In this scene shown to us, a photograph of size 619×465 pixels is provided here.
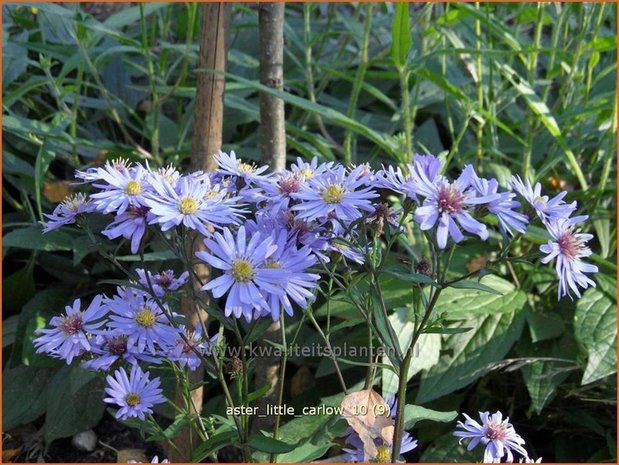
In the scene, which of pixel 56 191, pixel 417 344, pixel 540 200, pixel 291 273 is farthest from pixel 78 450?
pixel 540 200

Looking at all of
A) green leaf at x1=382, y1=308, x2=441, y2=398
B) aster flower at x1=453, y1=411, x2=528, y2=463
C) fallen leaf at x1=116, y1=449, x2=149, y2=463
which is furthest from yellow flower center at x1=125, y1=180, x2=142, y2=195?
fallen leaf at x1=116, y1=449, x2=149, y2=463

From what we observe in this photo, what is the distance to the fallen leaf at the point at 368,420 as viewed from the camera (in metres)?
1.01

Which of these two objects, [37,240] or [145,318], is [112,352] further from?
[37,240]

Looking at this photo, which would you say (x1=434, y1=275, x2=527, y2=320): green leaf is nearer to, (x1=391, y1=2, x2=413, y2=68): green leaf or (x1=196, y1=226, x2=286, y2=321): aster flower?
(x1=391, y1=2, x2=413, y2=68): green leaf

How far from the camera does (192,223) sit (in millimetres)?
861

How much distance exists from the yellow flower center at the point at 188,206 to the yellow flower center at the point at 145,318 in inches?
7.2

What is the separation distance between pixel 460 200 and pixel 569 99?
1152 millimetres

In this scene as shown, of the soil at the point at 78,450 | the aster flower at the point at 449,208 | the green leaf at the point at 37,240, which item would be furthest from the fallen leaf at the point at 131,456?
the aster flower at the point at 449,208

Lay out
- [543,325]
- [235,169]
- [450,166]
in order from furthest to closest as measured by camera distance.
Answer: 1. [450,166]
2. [543,325]
3. [235,169]

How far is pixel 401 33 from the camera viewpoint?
1.51 metres

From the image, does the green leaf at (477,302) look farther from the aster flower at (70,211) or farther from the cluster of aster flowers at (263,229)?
the aster flower at (70,211)

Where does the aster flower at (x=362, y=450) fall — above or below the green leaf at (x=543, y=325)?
below

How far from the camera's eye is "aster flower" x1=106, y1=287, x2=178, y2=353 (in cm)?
99

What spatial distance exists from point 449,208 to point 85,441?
113cm
